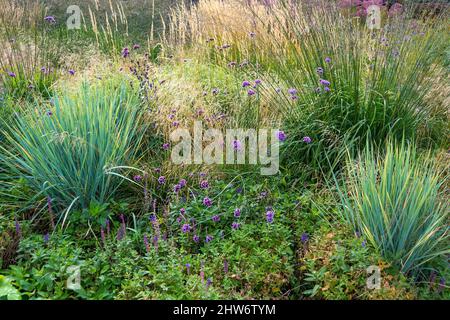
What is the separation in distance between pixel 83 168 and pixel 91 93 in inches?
30.6

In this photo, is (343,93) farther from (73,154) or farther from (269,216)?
(73,154)

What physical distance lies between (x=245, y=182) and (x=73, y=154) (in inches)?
45.0

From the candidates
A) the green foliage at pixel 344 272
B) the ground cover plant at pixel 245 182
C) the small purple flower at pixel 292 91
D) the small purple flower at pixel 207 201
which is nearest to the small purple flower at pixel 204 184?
the ground cover plant at pixel 245 182

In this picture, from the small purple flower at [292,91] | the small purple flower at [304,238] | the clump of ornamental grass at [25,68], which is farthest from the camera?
the clump of ornamental grass at [25,68]

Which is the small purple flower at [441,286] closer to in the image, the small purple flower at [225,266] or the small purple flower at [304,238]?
the small purple flower at [304,238]

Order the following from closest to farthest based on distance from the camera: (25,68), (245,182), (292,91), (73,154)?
(73,154), (245,182), (292,91), (25,68)

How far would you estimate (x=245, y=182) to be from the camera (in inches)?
133

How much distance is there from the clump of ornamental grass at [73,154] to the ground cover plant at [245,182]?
0.05 feet

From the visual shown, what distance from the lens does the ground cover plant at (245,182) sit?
255 centimetres

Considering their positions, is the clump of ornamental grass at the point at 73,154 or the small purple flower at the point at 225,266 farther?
the clump of ornamental grass at the point at 73,154

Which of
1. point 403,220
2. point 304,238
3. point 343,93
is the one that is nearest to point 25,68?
point 343,93

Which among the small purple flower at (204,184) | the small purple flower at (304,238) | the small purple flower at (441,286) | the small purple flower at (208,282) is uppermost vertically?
the small purple flower at (204,184)

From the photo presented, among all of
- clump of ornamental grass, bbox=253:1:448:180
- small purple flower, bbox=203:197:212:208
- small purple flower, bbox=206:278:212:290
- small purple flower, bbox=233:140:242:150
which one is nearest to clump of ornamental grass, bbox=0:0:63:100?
small purple flower, bbox=233:140:242:150

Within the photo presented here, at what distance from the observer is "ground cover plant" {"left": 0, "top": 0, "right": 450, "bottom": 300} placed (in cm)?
255
